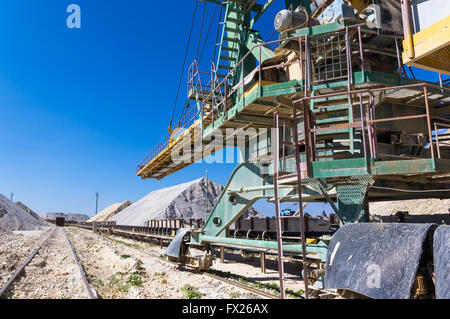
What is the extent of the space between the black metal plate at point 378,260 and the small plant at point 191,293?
2.82 m

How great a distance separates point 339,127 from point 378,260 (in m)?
2.27

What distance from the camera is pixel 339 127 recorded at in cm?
512

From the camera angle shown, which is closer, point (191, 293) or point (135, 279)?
point (191, 293)

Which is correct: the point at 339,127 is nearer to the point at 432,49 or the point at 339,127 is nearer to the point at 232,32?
the point at 432,49

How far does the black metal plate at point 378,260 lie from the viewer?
10.6 feet

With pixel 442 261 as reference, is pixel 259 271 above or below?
below

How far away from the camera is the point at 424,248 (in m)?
3.34

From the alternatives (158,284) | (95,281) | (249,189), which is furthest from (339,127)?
(95,281)

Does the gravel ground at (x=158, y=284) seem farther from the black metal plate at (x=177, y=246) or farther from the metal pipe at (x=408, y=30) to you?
the metal pipe at (x=408, y=30)

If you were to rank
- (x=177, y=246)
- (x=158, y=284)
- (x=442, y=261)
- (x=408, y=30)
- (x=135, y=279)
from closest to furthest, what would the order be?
(x=442, y=261), (x=408, y=30), (x=158, y=284), (x=135, y=279), (x=177, y=246)

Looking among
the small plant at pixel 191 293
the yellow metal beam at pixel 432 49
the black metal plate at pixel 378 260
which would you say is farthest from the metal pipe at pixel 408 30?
the small plant at pixel 191 293

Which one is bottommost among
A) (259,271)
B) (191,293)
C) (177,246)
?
(259,271)

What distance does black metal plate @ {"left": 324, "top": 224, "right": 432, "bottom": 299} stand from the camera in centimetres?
323
